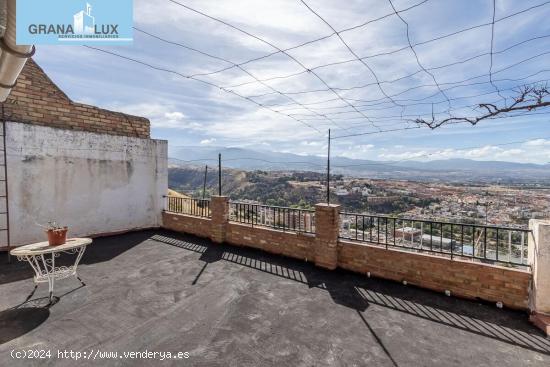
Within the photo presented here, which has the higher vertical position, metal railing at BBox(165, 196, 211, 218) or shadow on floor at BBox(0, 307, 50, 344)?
metal railing at BBox(165, 196, 211, 218)

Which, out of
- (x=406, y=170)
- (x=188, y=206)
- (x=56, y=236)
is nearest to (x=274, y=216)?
(x=188, y=206)

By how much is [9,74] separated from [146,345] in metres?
3.62

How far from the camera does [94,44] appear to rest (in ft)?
12.2

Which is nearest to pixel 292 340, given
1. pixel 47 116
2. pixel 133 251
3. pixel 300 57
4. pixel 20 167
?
pixel 300 57

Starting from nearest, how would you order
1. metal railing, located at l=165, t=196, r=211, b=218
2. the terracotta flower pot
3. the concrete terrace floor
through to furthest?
the concrete terrace floor
the terracotta flower pot
metal railing, located at l=165, t=196, r=211, b=218

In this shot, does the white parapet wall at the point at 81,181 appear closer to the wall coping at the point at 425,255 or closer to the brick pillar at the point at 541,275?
the wall coping at the point at 425,255

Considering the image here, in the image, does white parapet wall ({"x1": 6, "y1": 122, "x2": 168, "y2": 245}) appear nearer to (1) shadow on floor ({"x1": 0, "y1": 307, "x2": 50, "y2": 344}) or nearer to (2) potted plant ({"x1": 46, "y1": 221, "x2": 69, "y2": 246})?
(2) potted plant ({"x1": 46, "y1": 221, "x2": 69, "y2": 246})

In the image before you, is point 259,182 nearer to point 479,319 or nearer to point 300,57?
point 300,57

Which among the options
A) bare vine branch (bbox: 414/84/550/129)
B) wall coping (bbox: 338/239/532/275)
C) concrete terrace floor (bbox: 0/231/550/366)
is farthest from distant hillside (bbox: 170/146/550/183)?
bare vine branch (bbox: 414/84/550/129)

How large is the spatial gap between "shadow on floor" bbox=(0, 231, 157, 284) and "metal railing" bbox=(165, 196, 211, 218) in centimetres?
103

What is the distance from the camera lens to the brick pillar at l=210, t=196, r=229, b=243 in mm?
6801

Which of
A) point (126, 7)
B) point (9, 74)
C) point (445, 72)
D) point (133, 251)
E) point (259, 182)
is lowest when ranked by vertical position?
point (133, 251)

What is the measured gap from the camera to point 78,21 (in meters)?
3.48

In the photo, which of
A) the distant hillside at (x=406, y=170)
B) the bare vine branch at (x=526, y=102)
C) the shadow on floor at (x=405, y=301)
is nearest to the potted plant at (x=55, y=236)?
the shadow on floor at (x=405, y=301)
